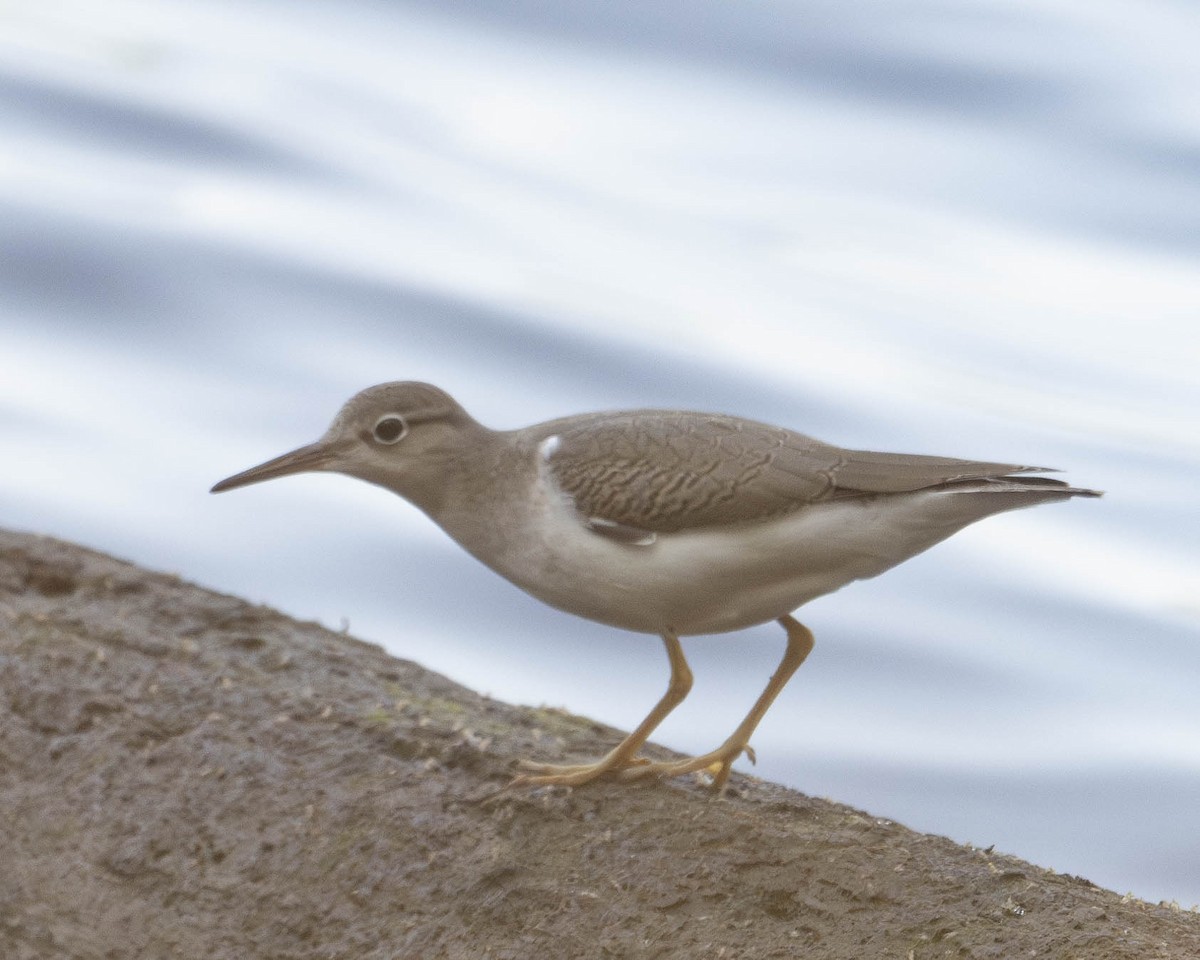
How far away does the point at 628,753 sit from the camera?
6.24 metres

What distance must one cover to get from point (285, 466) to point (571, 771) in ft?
5.34

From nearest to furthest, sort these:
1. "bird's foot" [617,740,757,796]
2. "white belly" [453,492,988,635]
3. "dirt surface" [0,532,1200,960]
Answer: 1. "dirt surface" [0,532,1200,960]
2. "white belly" [453,492,988,635]
3. "bird's foot" [617,740,757,796]

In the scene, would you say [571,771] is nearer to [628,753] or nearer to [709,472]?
[628,753]

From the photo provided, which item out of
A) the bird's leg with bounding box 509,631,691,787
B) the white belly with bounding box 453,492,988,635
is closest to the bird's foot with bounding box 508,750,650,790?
the bird's leg with bounding box 509,631,691,787

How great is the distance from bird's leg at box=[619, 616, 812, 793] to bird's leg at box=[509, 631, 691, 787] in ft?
0.29

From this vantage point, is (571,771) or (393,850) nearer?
(393,850)

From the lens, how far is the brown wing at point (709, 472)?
19.9 feet

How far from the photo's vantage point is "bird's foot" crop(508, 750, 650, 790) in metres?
6.06

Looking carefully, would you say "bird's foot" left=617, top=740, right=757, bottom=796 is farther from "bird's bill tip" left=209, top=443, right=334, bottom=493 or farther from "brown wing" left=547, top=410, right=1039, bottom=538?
"bird's bill tip" left=209, top=443, right=334, bottom=493

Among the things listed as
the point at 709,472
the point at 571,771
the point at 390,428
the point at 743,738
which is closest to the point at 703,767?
the point at 743,738

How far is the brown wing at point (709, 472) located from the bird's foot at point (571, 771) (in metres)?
0.90

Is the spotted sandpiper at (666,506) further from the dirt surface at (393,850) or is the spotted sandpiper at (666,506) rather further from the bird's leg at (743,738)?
the dirt surface at (393,850)

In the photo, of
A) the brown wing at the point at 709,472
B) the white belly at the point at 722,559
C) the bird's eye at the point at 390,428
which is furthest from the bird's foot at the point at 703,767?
the bird's eye at the point at 390,428

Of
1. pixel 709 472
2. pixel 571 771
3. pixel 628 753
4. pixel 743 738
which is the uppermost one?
pixel 709 472
